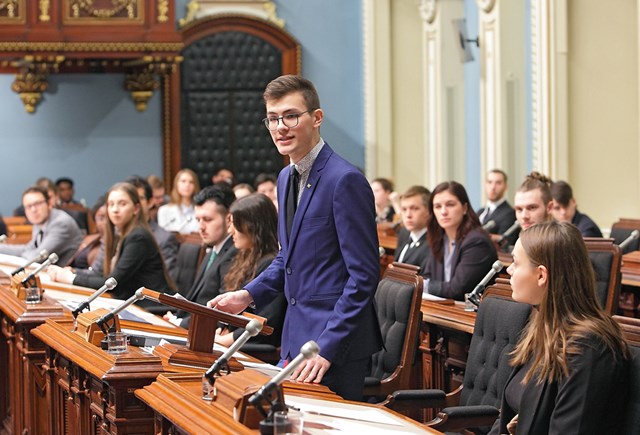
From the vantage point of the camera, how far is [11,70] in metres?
14.0

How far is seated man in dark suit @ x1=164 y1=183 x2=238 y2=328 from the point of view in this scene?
5.67 metres

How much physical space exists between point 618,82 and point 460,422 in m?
7.60

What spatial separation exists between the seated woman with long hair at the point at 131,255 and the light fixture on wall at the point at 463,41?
702 cm

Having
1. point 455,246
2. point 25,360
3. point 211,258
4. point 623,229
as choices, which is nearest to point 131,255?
point 211,258

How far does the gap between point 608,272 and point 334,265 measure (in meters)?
2.67

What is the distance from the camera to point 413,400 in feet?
12.8

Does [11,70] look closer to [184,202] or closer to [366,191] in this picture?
[184,202]

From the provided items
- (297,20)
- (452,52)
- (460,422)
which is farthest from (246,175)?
(460,422)

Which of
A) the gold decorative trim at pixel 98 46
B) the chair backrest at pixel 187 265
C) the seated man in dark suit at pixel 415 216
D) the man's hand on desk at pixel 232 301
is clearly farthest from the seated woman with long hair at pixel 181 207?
the man's hand on desk at pixel 232 301

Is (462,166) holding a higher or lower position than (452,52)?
lower

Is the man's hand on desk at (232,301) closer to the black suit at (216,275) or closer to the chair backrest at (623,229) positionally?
the black suit at (216,275)

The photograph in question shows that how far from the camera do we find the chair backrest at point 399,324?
4488mm

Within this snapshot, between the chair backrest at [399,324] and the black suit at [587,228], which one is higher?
the black suit at [587,228]

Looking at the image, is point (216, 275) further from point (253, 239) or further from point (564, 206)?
point (564, 206)
